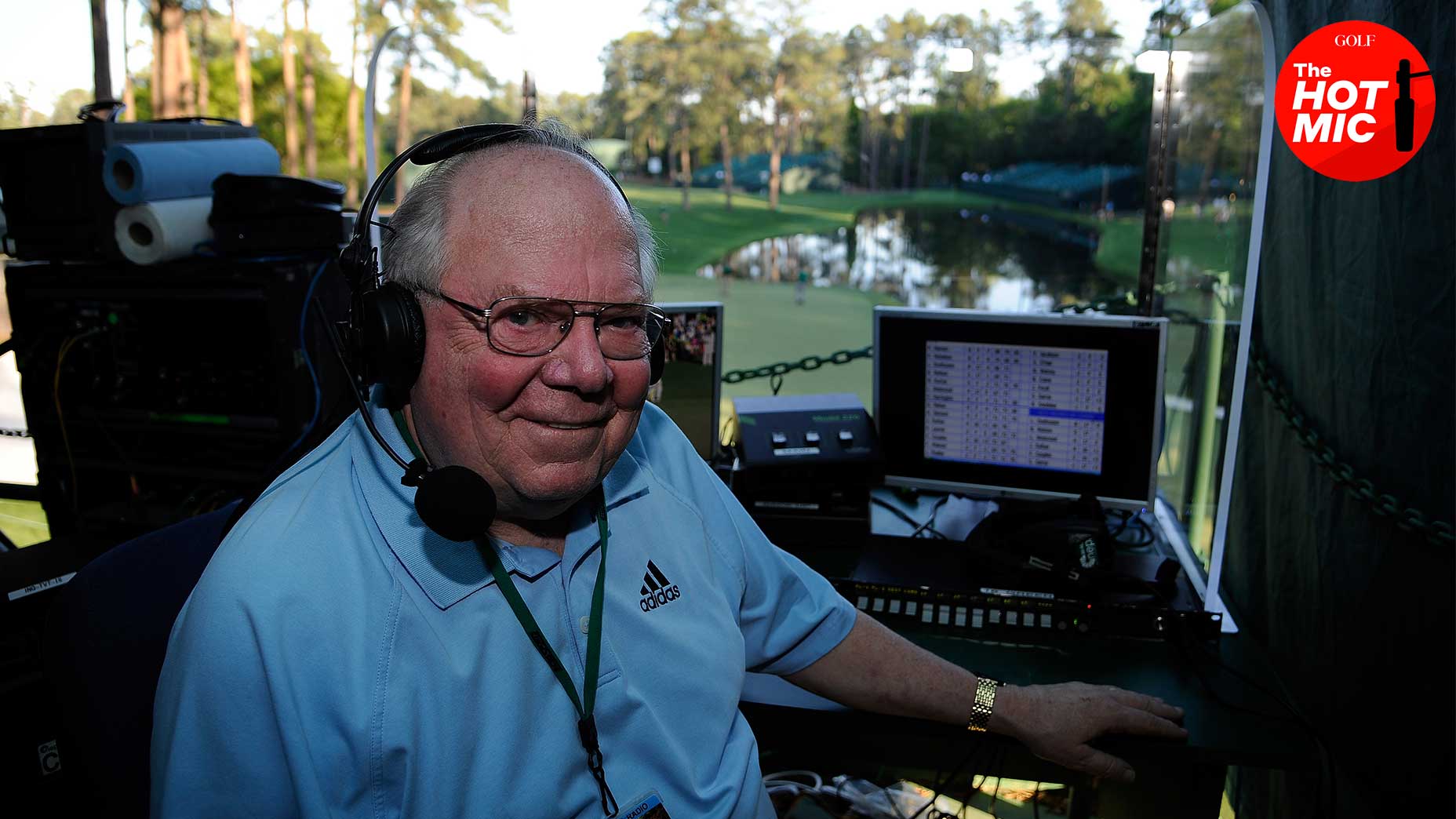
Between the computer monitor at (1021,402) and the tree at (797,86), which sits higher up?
the tree at (797,86)

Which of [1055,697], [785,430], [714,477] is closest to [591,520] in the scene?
[714,477]

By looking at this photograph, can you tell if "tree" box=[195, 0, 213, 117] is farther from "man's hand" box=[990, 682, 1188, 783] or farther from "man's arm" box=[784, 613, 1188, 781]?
"man's hand" box=[990, 682, 1188, 783]

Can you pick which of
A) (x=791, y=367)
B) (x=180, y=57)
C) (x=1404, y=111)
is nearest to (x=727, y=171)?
(x=791, y=367)

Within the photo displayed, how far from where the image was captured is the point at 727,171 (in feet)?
17.1

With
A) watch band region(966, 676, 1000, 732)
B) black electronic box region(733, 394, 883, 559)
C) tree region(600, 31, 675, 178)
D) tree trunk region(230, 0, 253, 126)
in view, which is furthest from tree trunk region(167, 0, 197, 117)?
watch band region(966, 676, 1000, 732)

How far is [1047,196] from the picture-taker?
6055 mm

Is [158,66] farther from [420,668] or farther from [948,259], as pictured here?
[420,668]

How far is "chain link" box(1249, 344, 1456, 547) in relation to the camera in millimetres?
1570

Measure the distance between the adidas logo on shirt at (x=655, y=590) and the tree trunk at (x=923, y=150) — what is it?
5158mm

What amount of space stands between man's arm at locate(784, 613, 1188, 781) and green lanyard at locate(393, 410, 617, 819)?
462 mm

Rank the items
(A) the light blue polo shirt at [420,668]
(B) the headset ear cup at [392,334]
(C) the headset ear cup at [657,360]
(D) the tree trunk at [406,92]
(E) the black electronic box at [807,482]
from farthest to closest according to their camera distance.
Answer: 1. (D) the tree trunk at [406,92]
2. (E) the black electronic box at [807,482]
3. (C) the headset ear cup at [657,360]
4. (B) the headset ear cup at [392,334]
5. (A) the light blue polo shirt at [420,668]

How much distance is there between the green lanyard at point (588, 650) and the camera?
968mm

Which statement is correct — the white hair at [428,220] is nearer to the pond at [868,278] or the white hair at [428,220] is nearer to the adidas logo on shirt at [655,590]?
the adidas logo on shirt at [655,590]

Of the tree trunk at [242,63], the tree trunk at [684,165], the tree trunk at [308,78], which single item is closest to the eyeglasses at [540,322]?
the tree trunk at [684,165]
